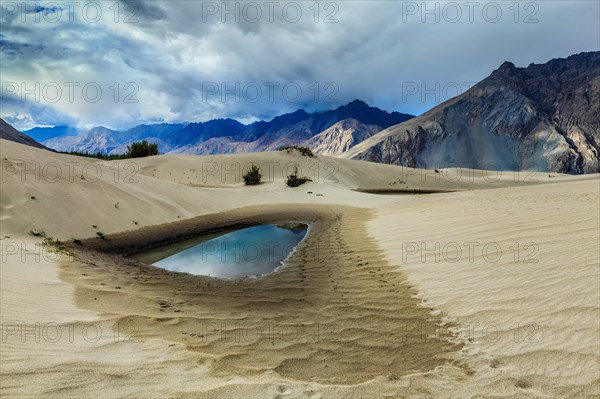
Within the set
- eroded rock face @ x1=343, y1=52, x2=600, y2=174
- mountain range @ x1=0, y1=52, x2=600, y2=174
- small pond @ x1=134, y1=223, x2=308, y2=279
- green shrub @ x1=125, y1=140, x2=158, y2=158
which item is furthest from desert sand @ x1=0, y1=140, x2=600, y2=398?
eroded rock face @ x1=343, y1=52, x2=600, y2=174

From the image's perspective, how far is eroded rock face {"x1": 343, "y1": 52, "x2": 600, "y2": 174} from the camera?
131m

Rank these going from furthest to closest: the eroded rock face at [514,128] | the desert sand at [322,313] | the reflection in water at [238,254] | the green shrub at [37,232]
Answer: the eroded rock face at [514,128], the green shrub at [37,232], the reflection in water at [238,254], the desert sand at [322,313]

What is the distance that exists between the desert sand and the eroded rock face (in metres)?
137

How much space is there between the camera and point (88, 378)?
10.6 ft

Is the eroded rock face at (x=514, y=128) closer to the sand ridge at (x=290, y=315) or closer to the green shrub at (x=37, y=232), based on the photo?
the green shrub at (x=37, y=232)

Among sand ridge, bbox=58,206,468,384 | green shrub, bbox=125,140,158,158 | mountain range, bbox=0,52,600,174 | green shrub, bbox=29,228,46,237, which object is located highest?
mountain range, bbox=0,52,600,174

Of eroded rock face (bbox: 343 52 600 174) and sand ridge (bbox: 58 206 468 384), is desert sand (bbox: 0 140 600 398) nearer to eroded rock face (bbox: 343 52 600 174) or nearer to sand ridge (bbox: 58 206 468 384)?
sand ridge (bbox: 58 206 468 384)

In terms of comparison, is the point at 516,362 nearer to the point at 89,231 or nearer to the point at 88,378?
the point at 88,378

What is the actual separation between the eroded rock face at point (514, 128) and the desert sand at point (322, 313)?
448 feet

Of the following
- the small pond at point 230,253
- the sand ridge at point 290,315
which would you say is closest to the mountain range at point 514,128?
the small pond at point 230,253

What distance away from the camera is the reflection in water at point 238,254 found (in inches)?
355

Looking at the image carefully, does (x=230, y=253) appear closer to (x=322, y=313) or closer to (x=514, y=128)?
(x=322, y=313)

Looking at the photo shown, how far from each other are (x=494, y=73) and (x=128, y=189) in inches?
7632

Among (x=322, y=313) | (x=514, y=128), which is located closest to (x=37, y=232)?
(x=322, y=313)
